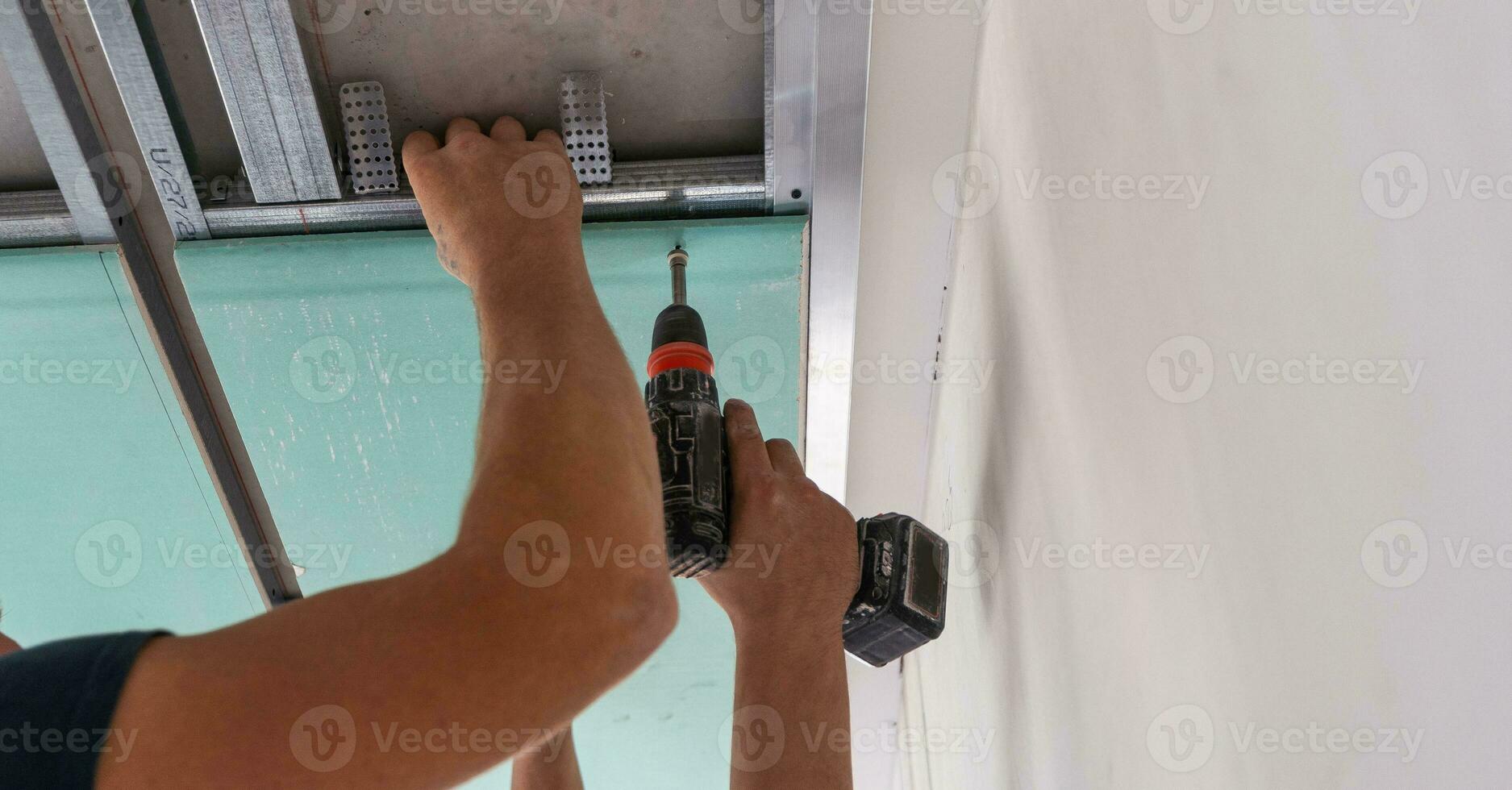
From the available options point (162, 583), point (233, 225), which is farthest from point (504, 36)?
point (162, 583)

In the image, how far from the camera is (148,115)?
112cm

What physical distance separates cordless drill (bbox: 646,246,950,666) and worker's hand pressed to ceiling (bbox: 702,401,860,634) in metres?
0.02

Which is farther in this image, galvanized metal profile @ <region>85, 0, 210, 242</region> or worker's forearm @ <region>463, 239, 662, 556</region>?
galvanized metal profile @ <region>85, 0, 210, 242</region>

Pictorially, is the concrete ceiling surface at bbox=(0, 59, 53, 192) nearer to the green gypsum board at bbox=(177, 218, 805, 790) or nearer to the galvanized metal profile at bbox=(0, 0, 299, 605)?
the galvanized metal profile at bbox=(0, 0, 299, 605)

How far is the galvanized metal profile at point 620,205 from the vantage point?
120cm

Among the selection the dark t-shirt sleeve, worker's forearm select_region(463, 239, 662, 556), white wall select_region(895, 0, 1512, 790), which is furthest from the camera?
worker's forearm select_region(463, 239, 662, 556)

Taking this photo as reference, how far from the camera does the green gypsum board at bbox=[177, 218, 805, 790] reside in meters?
1.22

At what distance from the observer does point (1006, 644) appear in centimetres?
106

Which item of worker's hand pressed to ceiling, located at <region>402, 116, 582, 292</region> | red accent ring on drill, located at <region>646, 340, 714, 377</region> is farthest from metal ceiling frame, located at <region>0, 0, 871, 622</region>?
red accent ring on drill, located at <region>646, 340, 714, 377</region>

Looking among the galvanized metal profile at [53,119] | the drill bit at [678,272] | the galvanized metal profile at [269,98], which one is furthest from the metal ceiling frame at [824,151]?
the galvanized metal profile at [53,119]

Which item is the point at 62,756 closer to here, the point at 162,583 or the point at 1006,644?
the point at 1006,644

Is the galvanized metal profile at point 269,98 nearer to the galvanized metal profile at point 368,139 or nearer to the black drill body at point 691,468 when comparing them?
the galvanized metal profile at point 368,139

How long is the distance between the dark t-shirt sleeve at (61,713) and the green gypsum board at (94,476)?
85 cm

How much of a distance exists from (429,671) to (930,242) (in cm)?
100
